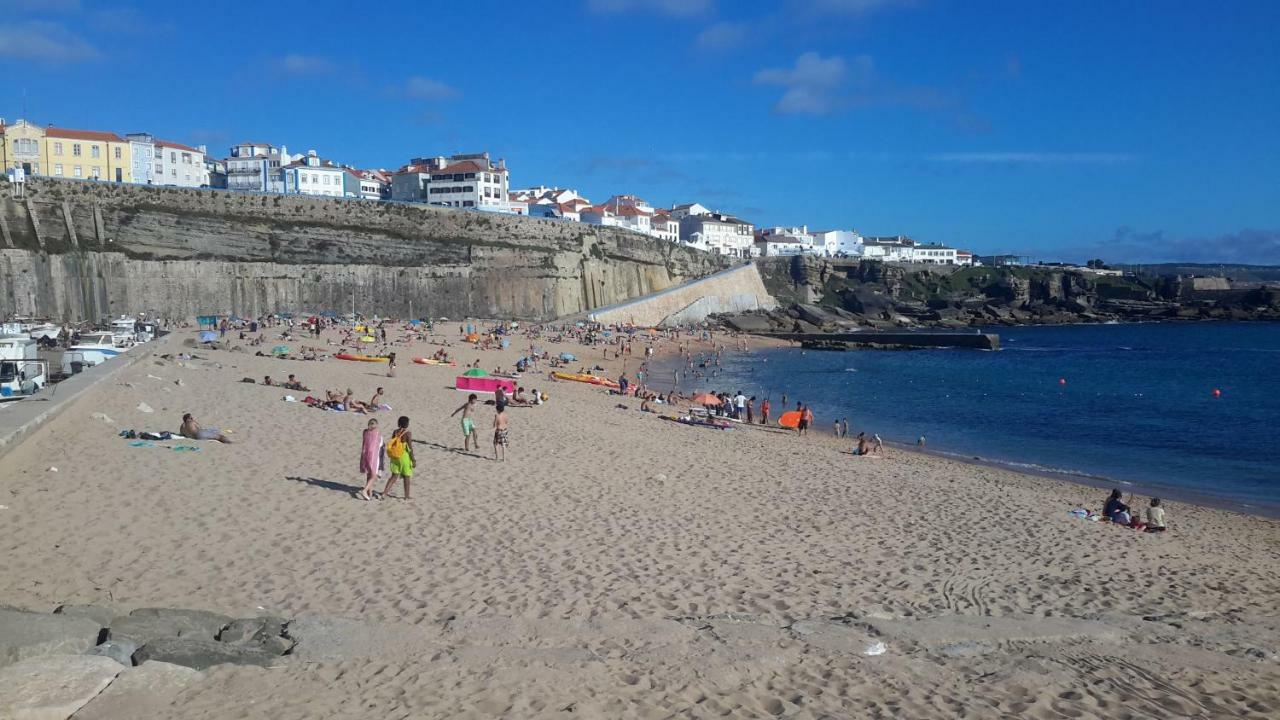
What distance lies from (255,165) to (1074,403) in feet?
249

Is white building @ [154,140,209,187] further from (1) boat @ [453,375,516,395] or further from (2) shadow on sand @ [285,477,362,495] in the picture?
(2) shadow on sand @ [285,477,362,495]

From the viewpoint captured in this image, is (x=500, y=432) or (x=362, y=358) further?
(x=362, y=358)

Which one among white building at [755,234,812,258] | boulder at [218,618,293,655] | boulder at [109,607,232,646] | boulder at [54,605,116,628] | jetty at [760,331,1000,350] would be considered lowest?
boulder at [218,618,293,655]

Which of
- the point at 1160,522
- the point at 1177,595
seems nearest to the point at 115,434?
the point at 1177,595

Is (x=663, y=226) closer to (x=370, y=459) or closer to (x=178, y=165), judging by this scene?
(x=178, y=165)

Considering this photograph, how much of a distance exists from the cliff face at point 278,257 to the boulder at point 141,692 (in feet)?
151

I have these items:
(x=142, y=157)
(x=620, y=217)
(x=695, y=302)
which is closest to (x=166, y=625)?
(x=695, y=302)

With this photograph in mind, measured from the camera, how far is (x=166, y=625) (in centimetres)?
550

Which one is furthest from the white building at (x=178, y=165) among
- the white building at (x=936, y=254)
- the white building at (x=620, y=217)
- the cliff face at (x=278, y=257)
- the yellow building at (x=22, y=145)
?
the white building at (x=936, y=254)

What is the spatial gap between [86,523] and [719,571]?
6.24 metres

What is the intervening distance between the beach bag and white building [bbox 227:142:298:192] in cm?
7385

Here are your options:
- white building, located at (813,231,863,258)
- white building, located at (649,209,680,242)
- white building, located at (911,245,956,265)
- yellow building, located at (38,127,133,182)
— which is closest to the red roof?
yellow building, located at (38,127,133,182)

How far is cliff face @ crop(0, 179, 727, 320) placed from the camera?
4344 centimetres

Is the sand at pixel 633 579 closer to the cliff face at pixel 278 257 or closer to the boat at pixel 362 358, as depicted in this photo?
the boat at pixel 362 358
